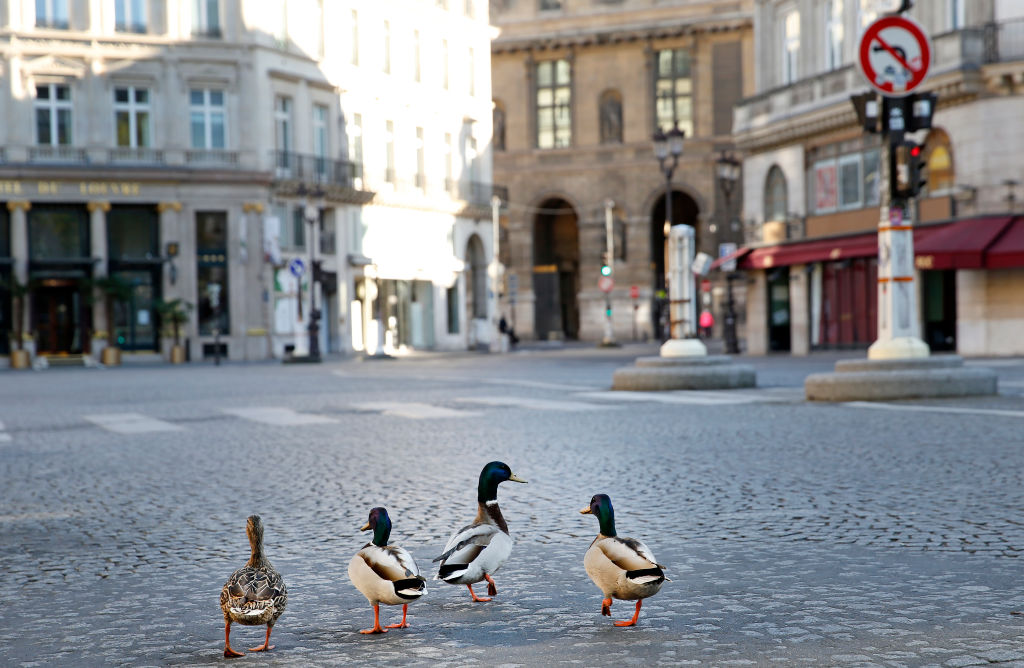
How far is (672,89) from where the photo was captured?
7550 cm

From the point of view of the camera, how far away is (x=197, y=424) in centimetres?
1623

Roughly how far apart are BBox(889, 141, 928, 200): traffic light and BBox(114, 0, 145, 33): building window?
128 ft

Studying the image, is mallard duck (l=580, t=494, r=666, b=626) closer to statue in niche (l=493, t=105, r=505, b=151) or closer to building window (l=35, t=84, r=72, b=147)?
building window (l=35, t=84, r=72, b=147)

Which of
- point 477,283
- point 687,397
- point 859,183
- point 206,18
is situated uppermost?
point 206,18

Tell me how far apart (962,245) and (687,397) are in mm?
15324

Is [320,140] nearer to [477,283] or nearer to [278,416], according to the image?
[477,283]

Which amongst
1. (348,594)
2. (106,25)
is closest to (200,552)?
(348,594)

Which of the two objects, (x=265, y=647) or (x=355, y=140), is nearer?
(x=265, y=647)

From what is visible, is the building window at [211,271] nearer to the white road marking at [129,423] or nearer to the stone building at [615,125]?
the stone building at [615,125]

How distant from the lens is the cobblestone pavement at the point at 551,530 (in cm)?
484

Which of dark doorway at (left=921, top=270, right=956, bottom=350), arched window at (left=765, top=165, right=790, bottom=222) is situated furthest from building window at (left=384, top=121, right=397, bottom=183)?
Result: dark doorway at (left=921, top=270, right=956, bottom=350)

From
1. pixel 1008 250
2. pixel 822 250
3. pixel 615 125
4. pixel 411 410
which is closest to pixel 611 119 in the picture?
pixel 615 125

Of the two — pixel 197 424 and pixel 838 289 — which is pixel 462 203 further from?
pixel 197 424

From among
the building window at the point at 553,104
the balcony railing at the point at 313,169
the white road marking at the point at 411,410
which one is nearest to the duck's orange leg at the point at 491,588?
the white road marking at the point at 411,410
